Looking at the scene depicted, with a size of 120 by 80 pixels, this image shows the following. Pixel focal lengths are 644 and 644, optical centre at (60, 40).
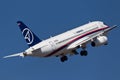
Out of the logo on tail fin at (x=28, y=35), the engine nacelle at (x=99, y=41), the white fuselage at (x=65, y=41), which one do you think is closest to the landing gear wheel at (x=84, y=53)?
the white fuselage at (x=65, y=41)

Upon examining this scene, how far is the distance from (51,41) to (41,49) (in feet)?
12.1

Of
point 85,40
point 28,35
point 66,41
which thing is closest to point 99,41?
point 85,40

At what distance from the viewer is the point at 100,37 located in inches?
4993

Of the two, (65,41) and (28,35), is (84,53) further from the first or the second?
(28,35)

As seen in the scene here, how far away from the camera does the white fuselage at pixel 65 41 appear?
11825 centimetres

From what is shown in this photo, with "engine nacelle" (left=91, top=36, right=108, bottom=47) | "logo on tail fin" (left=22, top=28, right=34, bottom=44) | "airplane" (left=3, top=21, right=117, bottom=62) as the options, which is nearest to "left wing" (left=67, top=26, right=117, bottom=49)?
"airplane" (left=3, top=21, right=117, bottom=62)

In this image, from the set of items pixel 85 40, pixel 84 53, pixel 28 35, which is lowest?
pixel 84 53

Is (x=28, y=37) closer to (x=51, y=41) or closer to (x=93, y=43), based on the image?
(x=51, y=41)

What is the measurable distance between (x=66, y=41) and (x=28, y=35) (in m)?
7.49

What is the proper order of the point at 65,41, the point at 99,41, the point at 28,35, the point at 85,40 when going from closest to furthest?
the point at 28,35 → the point at 65,41 → the point at 85,40 → the point at 99,41

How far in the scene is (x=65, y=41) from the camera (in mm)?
123812

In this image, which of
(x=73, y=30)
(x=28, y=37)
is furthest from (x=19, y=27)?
(x=73, y=30)

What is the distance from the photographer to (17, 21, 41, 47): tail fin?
12100 centimetres

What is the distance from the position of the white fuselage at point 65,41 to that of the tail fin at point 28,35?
5.19ft
